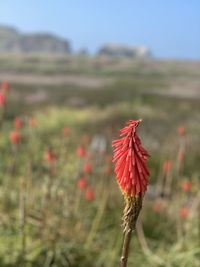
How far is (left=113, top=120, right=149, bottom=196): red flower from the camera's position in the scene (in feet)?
5.73

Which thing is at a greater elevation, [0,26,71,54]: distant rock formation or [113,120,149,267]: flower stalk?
[113,120,149,267]: flower stalk

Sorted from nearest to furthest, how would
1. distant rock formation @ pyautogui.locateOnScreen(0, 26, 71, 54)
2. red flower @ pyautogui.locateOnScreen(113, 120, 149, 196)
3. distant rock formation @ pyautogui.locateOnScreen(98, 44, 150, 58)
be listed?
red flower @ pyautogui.locateOnScreen(113, 120, 149, 196) < distant rock formation @ pyautogui.locateOnScreen(0, 26, 71, 54) < distant rock formation @ pyautogui.locateOnScreen(98, 44, 150, 58)

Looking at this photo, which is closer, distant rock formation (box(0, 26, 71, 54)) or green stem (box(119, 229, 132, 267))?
green stem (box(119, 229, 132, 267))

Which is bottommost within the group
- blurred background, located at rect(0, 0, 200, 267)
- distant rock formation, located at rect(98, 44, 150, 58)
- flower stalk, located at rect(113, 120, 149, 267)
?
distant rock formation, located at rect(98, 44, 150, 58)

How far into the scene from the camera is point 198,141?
1312cm

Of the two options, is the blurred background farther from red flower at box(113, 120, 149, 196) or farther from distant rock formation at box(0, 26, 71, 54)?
distant rock formation at box(0, 26, 71, 54)

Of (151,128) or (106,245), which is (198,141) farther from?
(106,245)

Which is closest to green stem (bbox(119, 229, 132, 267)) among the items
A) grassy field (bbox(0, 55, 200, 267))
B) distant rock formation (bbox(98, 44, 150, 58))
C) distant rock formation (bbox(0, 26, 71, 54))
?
grassy field (bbox(0, 55, 200, 267))

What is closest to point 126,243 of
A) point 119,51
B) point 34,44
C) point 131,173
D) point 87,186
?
point 131,173

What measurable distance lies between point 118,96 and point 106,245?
19.5m

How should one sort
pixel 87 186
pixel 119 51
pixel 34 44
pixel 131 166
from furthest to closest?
pixel 119 51
pixel 34 44
pixel 87 186
pixel 131 166

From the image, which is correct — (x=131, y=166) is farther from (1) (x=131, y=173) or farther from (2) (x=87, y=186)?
(2) (x=87, y=186)

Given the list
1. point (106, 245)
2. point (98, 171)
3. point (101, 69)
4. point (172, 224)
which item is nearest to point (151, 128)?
point (98, 171)

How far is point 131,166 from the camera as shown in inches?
68.6
